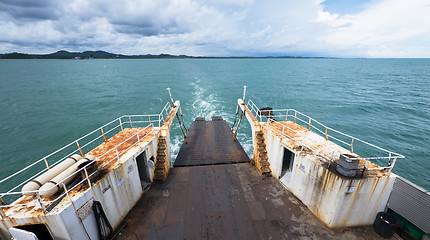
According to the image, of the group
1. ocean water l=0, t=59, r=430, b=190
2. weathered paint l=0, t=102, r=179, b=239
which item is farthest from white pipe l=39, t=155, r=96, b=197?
ocean water l=0, t=59, r=430, b=190

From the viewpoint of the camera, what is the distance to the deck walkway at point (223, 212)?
9.46 metres

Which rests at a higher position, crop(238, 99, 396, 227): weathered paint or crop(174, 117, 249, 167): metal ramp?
crop(238, 99, 396, 227): weathered paint

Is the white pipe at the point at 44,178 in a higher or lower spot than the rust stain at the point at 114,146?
higher

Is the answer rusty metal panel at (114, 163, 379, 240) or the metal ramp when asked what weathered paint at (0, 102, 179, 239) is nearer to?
rusty metal panel at (114, 163, 379, 240)

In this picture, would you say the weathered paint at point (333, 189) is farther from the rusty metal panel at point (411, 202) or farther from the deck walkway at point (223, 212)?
the deck walkway at point (223, 212)

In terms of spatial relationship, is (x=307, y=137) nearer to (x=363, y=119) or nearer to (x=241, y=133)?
(x=241, y=133)

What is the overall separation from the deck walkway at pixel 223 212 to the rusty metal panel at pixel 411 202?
5.98ft

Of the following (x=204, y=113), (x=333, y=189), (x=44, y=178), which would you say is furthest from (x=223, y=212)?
(x=204, y=113)

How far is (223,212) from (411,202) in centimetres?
943

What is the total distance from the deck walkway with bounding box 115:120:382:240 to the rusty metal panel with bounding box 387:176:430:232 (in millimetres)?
1822

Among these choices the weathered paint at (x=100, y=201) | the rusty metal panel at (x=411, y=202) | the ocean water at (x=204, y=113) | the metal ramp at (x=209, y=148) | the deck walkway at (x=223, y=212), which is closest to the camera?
the weathered paint at (x=100, y=201)

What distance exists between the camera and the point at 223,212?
35.6ft

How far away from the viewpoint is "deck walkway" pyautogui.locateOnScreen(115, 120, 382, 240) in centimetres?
946

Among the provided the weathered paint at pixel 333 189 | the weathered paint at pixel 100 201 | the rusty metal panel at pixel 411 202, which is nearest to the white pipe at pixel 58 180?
the weathered paint at pixel 100 201
